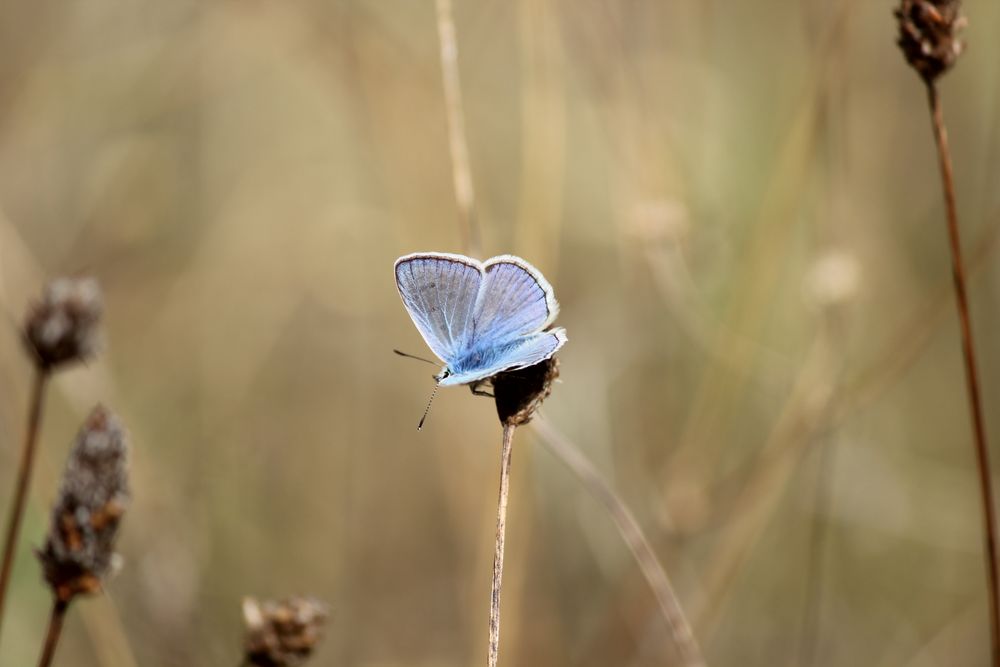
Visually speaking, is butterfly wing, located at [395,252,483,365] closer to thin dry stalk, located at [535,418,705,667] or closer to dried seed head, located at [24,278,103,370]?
thin dry stalk, located at [535,418,705,667]

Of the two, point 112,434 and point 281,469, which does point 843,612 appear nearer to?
point 281,469

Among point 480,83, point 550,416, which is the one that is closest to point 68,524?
point 550,416

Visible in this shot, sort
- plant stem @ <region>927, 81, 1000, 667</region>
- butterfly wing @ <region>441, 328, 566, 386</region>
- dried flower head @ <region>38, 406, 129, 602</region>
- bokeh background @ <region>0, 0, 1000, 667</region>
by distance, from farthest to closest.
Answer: bokeh background @ <region>0, 0, 1000, 667</region>, plant stem @ <region>927, 81, 1000, 667</region>, butterfly wing @ <region>441, 328, 566, 386</region>, dried flower head @ <region>38, 406, 129, 602</region>

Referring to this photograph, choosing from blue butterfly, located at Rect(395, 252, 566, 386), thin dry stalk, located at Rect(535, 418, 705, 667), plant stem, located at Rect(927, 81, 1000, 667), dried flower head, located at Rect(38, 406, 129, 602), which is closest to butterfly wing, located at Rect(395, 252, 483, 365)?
blue butterfly, located at Rect(395, 252, 566, 386)

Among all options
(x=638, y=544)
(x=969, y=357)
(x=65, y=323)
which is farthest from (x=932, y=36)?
(x=65, y=323)

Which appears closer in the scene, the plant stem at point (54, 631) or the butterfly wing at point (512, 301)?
the plant stem at point (54, 631)

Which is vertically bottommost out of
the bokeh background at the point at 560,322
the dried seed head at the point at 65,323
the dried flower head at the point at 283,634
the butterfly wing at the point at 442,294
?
the dried flower head at the point at 283,634

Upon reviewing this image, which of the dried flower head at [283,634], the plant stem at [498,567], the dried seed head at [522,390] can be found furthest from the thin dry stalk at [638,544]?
the dried flower head at [283,634]

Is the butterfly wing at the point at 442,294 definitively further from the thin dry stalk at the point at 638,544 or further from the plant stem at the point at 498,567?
the plant stem at the point at 498,567
